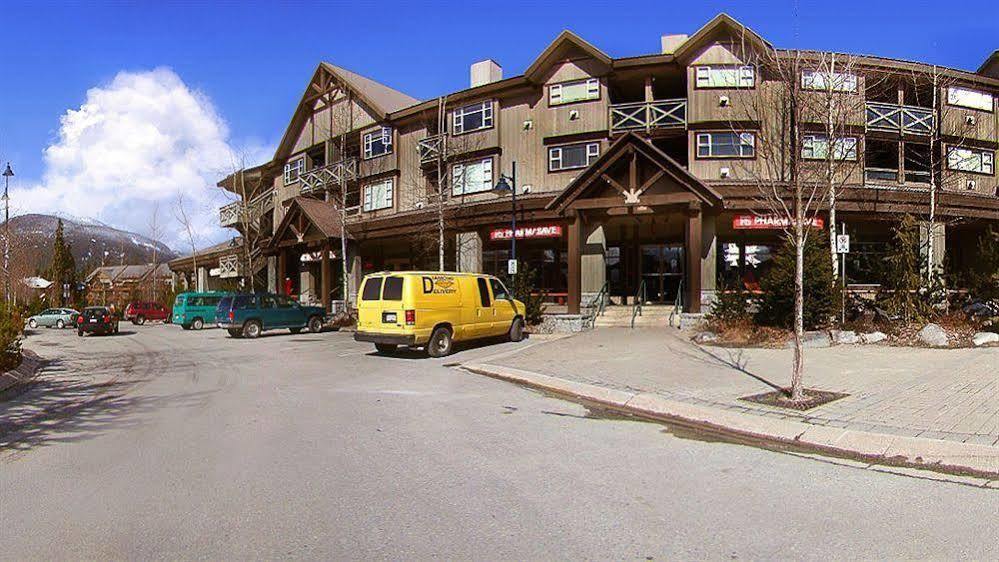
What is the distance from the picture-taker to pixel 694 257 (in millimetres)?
20906

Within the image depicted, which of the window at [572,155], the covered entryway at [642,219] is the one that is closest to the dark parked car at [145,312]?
the window at [572,155]

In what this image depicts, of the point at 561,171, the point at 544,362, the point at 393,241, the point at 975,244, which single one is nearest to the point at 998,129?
the point at 975,244

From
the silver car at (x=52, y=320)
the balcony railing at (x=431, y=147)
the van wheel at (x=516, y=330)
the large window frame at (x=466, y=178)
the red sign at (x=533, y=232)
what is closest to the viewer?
the van wheel at (x=516, y=330)

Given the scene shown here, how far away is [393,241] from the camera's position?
35.6 metres

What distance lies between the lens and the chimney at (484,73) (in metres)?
32.1

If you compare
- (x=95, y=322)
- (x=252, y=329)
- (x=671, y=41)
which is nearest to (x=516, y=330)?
(x=252, y=329)

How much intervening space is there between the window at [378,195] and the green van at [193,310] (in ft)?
30.4

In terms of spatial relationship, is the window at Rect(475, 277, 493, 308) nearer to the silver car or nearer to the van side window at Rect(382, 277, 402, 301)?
the van side window at Rect(382, 277, 402, 301)

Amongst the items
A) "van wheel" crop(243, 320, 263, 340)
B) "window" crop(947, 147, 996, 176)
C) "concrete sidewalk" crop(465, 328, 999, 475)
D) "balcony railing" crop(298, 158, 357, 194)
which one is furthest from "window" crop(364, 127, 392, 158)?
"window" crop(947, 147, 996, 176)

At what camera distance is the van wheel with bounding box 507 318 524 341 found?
18438 millimetres

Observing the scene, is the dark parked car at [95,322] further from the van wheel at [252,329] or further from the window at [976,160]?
the window at [976,160]

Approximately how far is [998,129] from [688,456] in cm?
3033

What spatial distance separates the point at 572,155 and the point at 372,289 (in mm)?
14489

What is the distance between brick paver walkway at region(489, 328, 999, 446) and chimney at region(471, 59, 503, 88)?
19.7 metres
